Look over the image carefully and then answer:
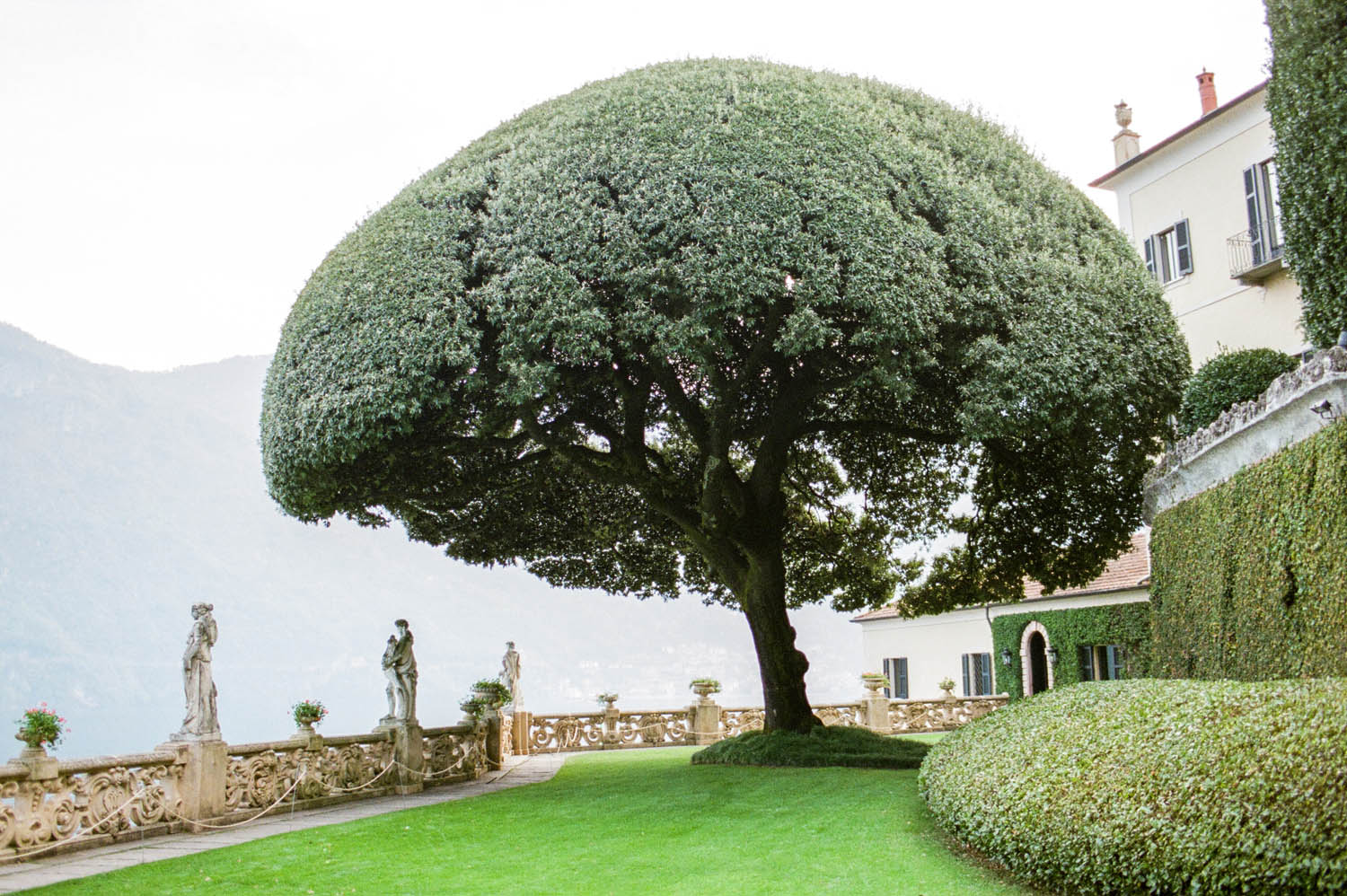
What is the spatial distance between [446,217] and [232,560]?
10744 cm

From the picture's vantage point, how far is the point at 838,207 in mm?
14555

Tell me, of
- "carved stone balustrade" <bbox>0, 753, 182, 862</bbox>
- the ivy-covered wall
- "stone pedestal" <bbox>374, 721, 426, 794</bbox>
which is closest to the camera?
"carved stone balustrade" <bbox>0, 753, 182, 862</bbox>

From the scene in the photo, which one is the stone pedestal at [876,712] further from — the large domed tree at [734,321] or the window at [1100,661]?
the large domed tree at [734,321]

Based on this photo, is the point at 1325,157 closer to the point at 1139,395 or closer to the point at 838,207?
the point at 1139,395

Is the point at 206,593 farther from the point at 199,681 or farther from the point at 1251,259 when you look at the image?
the point at 1251,259

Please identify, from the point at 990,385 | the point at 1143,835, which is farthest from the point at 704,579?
the point at 1143,835

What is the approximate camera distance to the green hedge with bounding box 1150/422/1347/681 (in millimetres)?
9297

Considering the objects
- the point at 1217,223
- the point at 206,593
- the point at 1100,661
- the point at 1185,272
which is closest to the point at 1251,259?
the point at 1217,223

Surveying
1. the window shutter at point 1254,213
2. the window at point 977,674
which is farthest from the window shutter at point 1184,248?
the window at point 977,674

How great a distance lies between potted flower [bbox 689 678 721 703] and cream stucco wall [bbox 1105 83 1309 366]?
1493 centimetres

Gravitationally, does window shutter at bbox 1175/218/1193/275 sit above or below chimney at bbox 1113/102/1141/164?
below

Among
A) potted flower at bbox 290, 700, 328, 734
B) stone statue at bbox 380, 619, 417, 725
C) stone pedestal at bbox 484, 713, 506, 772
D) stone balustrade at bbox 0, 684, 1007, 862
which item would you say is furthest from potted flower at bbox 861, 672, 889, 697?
potted flower at bbox 290, 700, 328, 734

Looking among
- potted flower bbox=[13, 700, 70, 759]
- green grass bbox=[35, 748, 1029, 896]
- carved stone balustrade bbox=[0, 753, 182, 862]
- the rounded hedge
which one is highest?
the rounded hedge

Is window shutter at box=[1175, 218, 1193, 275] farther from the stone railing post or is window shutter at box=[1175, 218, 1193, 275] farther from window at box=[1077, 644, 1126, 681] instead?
the stone railing post
